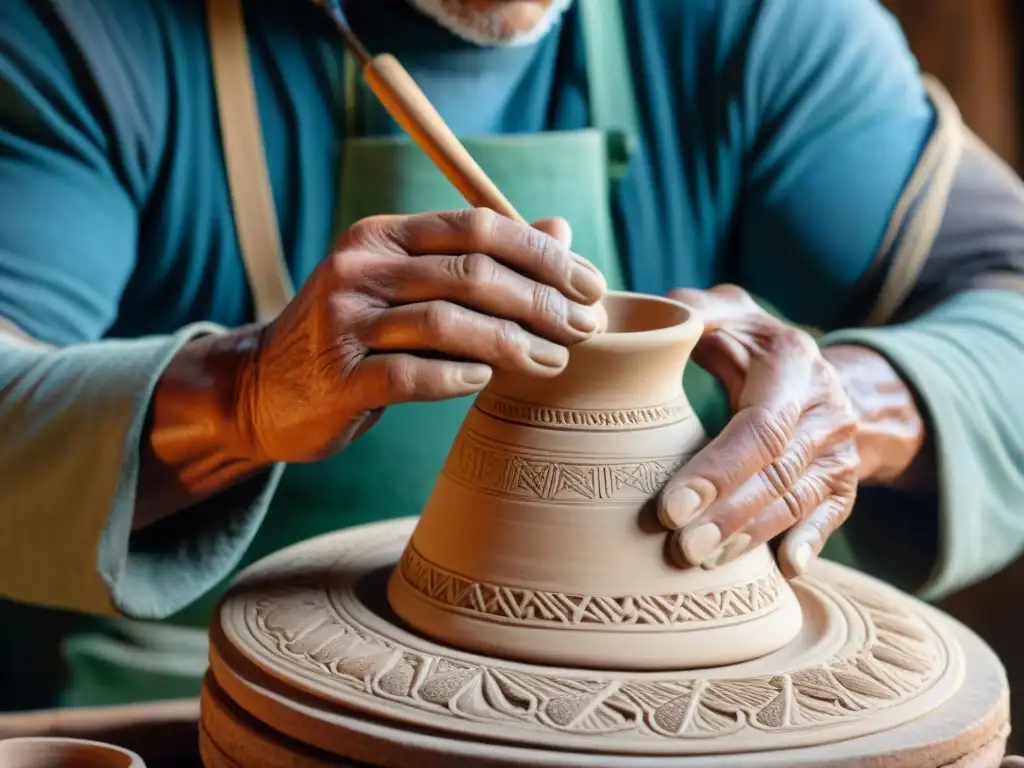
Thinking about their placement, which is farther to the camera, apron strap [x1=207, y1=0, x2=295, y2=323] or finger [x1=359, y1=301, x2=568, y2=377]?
apron strap [x1=207, y1=0, x2=295, y2=323]

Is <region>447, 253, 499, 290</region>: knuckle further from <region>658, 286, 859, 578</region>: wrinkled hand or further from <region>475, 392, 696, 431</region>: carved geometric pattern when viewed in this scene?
<region>658, 286, 859, 578</region>: wrinkled hand

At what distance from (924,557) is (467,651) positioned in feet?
2.57

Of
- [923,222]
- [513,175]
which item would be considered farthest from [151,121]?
[923,222]

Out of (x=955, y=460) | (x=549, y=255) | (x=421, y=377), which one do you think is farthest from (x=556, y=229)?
(x=955, y=460)

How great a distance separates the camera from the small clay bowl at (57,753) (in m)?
1.21

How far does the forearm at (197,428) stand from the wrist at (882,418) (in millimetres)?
734

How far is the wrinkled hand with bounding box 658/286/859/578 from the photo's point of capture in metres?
1.19

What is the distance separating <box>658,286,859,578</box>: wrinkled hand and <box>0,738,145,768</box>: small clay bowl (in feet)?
1.93

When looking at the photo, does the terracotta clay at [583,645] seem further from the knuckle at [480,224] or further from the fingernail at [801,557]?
the knuckle at [480,224]

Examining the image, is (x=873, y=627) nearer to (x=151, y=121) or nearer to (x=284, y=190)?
(x=284, y=190)

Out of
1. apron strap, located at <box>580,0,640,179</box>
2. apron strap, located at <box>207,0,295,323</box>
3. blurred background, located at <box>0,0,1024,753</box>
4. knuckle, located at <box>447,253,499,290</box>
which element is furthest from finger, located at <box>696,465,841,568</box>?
blurred background, located at <box>0,0,1024,753</box>

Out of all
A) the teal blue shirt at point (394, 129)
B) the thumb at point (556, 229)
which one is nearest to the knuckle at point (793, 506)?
the thumb at point (556, 229)

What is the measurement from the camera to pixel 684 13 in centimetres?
205

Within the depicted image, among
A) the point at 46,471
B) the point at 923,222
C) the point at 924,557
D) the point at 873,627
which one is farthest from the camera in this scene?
the point at 923,222
